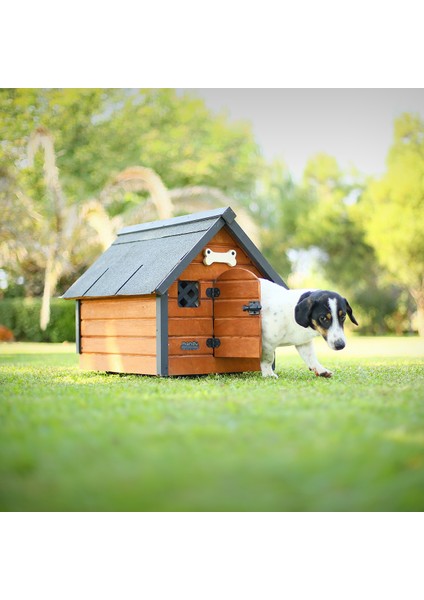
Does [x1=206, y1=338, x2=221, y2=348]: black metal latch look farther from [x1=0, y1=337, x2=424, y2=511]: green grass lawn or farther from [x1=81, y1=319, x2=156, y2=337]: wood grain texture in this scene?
[x1=0, y1=337, x2=424, y2=511]: green grass lawn

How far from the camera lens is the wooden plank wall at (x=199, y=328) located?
6930mm

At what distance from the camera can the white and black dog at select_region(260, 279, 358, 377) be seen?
642 centimetres

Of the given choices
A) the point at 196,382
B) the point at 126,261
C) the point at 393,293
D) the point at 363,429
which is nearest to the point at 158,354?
the point at 196,382

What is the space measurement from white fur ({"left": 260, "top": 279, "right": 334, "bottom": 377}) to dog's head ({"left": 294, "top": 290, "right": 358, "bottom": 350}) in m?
0.15

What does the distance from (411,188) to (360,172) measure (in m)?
7.55

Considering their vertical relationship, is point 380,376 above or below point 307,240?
below

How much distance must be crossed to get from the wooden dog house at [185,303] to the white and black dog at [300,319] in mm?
149

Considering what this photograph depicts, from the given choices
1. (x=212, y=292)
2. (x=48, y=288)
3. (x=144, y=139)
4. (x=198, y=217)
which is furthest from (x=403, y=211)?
(x=212, y=292)

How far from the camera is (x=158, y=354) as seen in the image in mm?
6824

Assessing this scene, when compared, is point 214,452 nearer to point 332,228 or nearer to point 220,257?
point 220,257

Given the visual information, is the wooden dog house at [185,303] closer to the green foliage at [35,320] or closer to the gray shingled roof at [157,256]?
the gray shingled roof at [157,256]

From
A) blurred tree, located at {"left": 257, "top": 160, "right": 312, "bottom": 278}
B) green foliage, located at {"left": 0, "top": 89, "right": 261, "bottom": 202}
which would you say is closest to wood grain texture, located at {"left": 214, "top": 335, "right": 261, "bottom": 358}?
green foliage, located at {"left": 0, "top": 89, "right": 261, "bottom": 202}

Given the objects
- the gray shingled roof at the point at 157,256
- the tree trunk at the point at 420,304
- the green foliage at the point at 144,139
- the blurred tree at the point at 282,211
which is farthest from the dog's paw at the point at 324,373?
the blurred tree at the point at 282,211

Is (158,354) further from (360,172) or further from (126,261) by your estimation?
(360,172)
